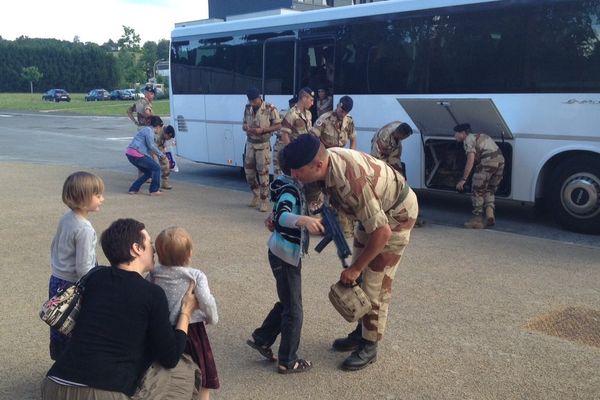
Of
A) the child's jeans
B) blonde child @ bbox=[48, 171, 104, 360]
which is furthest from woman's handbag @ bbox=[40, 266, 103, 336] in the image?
the child's jeans

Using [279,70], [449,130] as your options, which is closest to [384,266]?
[449,130]

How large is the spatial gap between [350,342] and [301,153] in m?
1.70

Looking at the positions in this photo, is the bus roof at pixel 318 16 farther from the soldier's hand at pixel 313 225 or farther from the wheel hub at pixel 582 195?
the soldier's hand at pixel 313 225

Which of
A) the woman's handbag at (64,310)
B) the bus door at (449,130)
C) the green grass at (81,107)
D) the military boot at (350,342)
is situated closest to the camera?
the woman's handbag at (64,310)

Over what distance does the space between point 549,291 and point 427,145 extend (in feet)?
14.2

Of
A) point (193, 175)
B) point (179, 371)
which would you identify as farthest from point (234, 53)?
point (179, 371)

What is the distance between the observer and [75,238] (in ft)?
11.8

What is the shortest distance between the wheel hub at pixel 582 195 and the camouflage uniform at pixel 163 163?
718 centimetres

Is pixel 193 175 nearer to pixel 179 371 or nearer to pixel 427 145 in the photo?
pixel 427 145

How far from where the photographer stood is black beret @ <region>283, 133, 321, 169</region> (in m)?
3.50

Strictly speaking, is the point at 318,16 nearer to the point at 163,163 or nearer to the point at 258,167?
the point at 258,167

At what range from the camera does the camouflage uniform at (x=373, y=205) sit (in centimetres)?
359

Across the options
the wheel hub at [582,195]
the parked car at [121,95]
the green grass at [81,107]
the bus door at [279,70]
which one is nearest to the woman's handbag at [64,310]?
the wheel hub at [582,195]

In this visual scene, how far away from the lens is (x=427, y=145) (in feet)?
32.0
